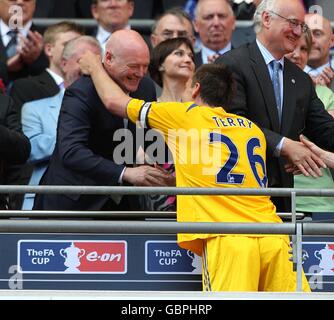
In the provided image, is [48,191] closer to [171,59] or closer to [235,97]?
[235,97]

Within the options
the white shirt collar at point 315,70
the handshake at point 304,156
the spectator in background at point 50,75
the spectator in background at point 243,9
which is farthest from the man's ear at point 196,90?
the spectator in background at point 243,9

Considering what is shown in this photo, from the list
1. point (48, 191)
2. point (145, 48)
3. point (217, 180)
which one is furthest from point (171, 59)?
point (48, 191)

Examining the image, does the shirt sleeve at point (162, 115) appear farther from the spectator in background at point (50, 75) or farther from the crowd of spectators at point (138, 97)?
the spectator in background at point (50, 75)

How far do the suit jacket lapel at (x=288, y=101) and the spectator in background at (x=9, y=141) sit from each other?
1862 millimetres

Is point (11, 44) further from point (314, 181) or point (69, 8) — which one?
point (314, 181)

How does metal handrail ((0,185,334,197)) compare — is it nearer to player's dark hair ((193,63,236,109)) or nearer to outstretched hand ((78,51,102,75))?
player's dark hair ((193,63,236,109))

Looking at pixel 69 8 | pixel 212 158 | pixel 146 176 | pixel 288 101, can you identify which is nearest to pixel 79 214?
pixel 146 176

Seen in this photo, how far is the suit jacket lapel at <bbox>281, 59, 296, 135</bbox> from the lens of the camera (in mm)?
8312

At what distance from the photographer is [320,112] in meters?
8.55

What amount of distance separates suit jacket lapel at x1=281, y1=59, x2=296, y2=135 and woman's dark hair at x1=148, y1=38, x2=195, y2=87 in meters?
1.21

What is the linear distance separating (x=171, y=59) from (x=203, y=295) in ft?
10.4

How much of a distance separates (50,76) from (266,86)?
7.88 ft

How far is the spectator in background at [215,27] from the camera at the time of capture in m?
10.6

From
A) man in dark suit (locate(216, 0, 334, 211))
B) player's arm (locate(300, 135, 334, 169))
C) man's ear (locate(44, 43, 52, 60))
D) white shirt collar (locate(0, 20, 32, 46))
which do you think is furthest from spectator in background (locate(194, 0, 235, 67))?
player's arm (locate(300, 135, 334, 169))
